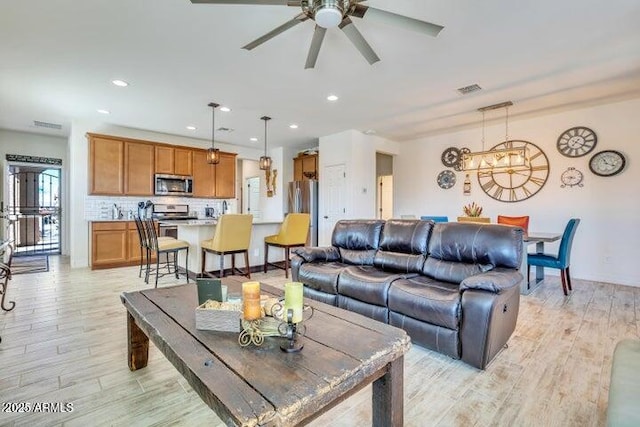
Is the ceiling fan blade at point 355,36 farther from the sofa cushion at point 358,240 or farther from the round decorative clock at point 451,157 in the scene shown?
the round decorative clock at point 451,157

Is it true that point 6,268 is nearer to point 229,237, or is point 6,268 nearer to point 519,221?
point 229,237

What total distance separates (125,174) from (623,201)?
8.10 meters

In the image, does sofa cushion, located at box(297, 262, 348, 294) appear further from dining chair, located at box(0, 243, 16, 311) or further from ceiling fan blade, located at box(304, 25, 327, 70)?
dining chair, located at box(0, 243, 16, 311)

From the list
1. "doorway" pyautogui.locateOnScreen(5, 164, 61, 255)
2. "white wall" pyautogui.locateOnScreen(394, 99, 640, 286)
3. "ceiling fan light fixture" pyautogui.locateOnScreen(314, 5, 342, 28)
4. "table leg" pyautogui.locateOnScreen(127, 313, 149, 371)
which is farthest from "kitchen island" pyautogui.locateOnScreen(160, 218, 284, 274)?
"doorway" pyautogui.locateOnScreen(5, 164, 61, 255)

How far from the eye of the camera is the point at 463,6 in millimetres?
2367

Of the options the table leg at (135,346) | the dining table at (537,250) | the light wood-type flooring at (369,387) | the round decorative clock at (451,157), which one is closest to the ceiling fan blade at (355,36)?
the light wood-type flooring at (369,387)

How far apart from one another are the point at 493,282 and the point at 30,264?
7470 millimetres

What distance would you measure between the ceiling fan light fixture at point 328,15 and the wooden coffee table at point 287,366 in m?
1.67

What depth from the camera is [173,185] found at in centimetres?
633

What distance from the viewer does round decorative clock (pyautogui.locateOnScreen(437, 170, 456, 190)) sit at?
6373 millimetres

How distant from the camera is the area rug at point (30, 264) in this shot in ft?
17.0

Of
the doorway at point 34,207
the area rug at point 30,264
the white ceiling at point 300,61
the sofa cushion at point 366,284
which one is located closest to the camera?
the white ceiling at point 300,61

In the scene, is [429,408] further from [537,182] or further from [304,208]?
[304,208]

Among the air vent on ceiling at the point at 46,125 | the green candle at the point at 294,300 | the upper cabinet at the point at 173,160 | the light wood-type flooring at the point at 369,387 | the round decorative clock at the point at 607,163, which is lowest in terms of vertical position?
the light wood-type flooring at the point at 369,387
